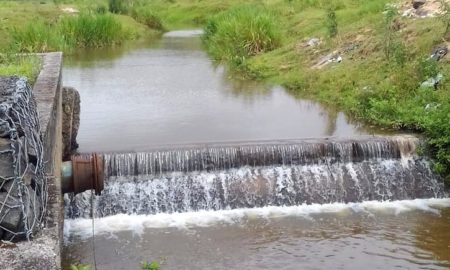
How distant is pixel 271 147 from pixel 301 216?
1211 millimetres

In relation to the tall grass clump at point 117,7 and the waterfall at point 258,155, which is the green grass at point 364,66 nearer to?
the waterfall at point 258,155

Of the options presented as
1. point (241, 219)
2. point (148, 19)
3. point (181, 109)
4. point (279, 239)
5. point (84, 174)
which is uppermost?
point (148, 19)

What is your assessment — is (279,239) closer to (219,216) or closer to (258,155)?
(219,216)

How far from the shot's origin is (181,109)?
40.1 feet

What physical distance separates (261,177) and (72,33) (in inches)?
605

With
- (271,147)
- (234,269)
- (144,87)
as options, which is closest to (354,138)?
Result: (271,147)

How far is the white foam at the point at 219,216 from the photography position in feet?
25.8

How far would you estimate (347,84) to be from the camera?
13180 mm

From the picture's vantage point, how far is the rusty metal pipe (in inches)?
202

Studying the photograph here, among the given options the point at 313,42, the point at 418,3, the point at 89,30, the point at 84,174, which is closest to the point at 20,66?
the point at 84,174

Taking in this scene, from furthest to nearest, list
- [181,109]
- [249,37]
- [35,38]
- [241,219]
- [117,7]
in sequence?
[117,7]
[249,37]
[35,38]
[181,109]
[241,219]

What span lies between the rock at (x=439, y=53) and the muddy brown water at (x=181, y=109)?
7.16ft

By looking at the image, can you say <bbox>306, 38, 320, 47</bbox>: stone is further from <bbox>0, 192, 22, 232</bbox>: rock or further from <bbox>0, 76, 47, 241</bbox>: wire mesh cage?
<bbox>0, 192, 22, 232</bbox>: rock

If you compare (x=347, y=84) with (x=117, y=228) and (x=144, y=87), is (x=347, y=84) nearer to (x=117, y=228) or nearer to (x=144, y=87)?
(x=144, y=87)
